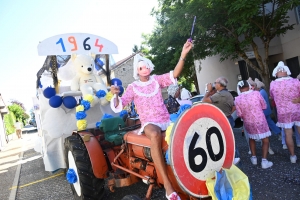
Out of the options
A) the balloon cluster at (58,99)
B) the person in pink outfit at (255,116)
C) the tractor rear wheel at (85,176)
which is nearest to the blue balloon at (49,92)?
the balloon cluster at (58,99)

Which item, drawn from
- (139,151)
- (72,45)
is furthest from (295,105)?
(72,45)

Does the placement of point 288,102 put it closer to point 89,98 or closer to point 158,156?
point 158,156

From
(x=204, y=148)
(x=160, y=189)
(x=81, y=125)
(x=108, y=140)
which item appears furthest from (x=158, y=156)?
(x=81, y=125)

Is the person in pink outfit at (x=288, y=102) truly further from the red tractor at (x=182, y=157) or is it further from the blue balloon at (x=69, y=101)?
the blue balloon at (x=69, y=101)

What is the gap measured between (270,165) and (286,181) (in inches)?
27.2

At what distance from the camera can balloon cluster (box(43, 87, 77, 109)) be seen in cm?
499

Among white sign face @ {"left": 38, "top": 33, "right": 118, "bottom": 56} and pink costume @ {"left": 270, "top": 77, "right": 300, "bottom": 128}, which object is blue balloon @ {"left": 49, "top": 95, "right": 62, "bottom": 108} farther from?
pink costume @ {"left": 270, "top": 77, "right": 300, "bottom": 128}

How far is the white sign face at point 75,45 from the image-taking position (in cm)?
484

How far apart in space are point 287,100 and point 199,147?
10.2ft

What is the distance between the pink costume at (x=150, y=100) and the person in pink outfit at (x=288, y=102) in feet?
8.44

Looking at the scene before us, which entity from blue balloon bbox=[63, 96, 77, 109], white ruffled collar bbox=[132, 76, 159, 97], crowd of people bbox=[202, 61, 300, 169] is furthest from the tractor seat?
blue balloon bbox=[63, 96, 77, 109]

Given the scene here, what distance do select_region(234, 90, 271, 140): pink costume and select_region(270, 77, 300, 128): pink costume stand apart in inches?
12.4

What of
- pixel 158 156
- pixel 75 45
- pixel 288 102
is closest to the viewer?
pixel 158 156

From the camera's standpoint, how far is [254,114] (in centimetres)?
449
